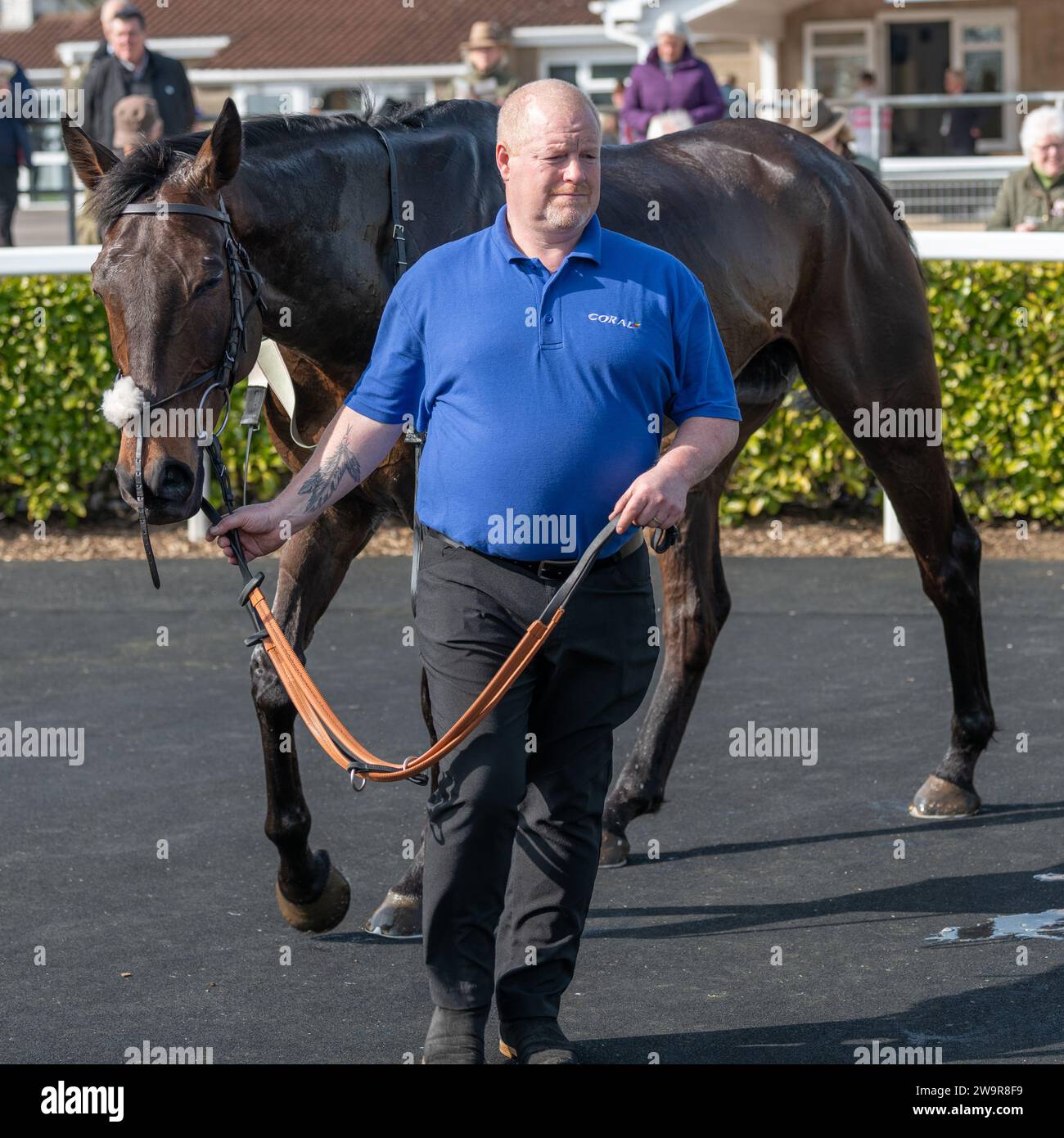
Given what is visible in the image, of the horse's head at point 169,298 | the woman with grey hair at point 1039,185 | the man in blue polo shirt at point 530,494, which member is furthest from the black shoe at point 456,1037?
the woman with grey hair at point 1039,185

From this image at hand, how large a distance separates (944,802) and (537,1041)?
2349 millimetres

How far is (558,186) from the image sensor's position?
3.47m

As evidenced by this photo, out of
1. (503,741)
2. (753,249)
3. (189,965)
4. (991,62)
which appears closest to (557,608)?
(503,741)

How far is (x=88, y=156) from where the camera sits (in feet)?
13.1

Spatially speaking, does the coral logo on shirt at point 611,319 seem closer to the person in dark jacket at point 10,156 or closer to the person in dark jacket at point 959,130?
the person in dark jacket at point 10,156

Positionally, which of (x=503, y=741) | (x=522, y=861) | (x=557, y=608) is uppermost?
(x=557, y=608)

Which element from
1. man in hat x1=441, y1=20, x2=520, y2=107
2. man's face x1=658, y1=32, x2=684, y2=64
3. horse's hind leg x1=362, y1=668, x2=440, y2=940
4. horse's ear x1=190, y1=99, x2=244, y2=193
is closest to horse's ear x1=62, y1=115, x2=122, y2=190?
horse's ear x1=190, y1=99, x2=244, y2=193

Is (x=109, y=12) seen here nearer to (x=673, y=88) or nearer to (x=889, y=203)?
(x=673, y=88)

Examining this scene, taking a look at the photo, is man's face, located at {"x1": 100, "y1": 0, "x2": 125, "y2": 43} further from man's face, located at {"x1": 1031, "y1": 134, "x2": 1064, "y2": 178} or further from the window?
the window

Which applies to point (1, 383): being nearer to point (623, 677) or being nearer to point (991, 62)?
point (623, 677)

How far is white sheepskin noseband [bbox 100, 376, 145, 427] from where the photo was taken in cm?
362

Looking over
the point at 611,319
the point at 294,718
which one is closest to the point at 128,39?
the point at 294,718

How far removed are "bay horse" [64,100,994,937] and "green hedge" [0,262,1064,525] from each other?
11.6 ft
